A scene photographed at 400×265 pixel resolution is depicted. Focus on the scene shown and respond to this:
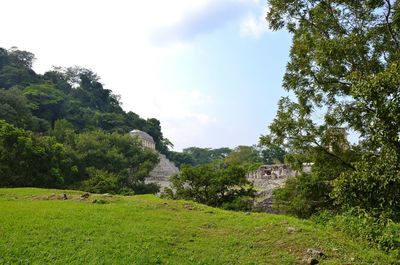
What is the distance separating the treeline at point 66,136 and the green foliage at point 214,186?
8225 millimetres

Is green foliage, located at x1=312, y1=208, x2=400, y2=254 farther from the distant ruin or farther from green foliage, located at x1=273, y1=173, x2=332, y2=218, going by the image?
the distant ruin

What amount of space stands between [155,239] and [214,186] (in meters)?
14.0

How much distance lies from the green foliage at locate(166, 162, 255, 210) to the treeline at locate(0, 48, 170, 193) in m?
8.23

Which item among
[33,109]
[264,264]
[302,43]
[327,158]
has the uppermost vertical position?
[33,109]

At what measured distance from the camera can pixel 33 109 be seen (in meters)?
54.8

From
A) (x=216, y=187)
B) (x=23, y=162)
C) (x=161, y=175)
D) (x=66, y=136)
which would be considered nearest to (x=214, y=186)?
(x=216, y=187)

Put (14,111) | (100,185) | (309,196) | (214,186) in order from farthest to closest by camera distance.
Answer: (14,111), (100,185), (214,186), (309,196)

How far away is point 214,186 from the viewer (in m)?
22.5

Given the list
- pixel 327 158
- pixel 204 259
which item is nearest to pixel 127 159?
pixel 327 158

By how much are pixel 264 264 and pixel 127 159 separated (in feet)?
116

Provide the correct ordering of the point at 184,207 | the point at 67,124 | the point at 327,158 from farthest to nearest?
the point at 67,124
the point at 184,207
the point at 327,158

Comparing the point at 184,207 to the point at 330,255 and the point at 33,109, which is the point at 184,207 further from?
the point at 33,109

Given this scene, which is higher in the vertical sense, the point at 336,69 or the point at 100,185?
the point at 336,69

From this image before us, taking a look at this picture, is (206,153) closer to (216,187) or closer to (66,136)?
(66,136)
